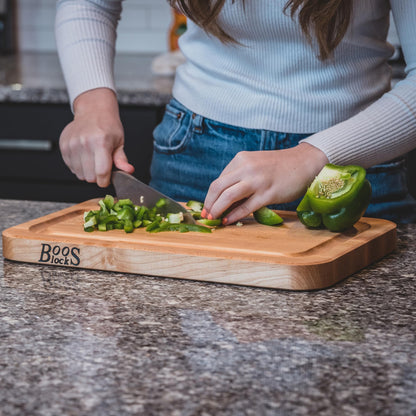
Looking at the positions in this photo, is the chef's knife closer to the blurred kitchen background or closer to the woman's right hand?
the woman's right hand

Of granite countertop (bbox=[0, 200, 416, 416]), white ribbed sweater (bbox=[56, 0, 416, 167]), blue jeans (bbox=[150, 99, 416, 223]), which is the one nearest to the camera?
granite countertop (bbox=[0, 200, 416, 416])

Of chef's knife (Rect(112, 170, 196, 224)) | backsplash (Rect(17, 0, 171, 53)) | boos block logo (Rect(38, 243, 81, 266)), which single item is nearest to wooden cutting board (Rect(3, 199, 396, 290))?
boos block logo (Rect(38, 243, 81, 266))

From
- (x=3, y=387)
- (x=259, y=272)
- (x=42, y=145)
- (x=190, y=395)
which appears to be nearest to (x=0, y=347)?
(x=3, y=387)

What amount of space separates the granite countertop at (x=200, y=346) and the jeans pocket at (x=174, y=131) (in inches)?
18.3

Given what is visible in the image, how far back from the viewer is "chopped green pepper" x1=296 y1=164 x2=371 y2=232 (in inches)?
40.3

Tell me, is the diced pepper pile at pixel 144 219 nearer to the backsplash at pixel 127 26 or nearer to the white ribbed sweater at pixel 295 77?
the white ribbed sweater at pixel 295 77

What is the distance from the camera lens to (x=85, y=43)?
1373 millimetres

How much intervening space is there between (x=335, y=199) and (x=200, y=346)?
0.40m

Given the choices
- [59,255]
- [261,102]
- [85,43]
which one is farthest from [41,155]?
[59,255]

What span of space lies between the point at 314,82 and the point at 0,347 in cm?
76

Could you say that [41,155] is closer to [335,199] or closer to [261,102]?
[261,102]

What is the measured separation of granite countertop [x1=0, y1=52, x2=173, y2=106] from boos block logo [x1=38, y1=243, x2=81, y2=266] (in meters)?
1.14

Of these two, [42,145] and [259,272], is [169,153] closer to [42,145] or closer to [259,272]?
[259,272]

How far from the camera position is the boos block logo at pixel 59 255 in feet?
3.16
